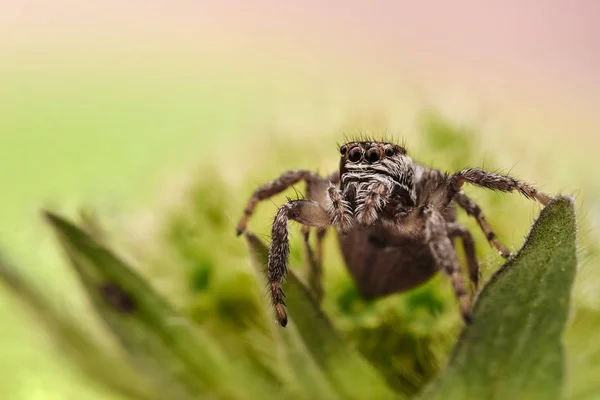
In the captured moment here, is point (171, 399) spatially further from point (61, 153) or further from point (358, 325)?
point (61, 153)

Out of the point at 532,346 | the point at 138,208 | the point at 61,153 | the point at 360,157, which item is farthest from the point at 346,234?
the point at 61,153

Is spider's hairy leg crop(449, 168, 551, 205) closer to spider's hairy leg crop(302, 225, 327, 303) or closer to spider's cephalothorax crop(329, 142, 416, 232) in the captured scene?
spider's cephalothorax crop(329, 142, 416, 232)

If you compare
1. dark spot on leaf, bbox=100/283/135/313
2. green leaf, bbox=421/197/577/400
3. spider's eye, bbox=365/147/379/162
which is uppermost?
spider's eye, bbox=365/147/379/162

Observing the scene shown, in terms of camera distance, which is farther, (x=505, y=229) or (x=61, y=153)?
(x=61, y=153)

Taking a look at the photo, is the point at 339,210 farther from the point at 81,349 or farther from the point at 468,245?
the point at 81,349

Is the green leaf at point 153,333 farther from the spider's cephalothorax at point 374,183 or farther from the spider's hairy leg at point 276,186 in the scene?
the spider's cephalothorax at point 374,183

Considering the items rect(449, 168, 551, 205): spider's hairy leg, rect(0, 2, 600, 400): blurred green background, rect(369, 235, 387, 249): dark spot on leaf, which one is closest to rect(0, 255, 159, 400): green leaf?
rect(0, 2, 600, 400): blurred green background

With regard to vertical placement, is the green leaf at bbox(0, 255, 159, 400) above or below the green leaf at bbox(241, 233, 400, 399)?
above

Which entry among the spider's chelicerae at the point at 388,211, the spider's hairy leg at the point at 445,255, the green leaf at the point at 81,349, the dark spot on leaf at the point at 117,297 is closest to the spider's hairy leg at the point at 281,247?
the spider's chelicerae at the point at 388,211
